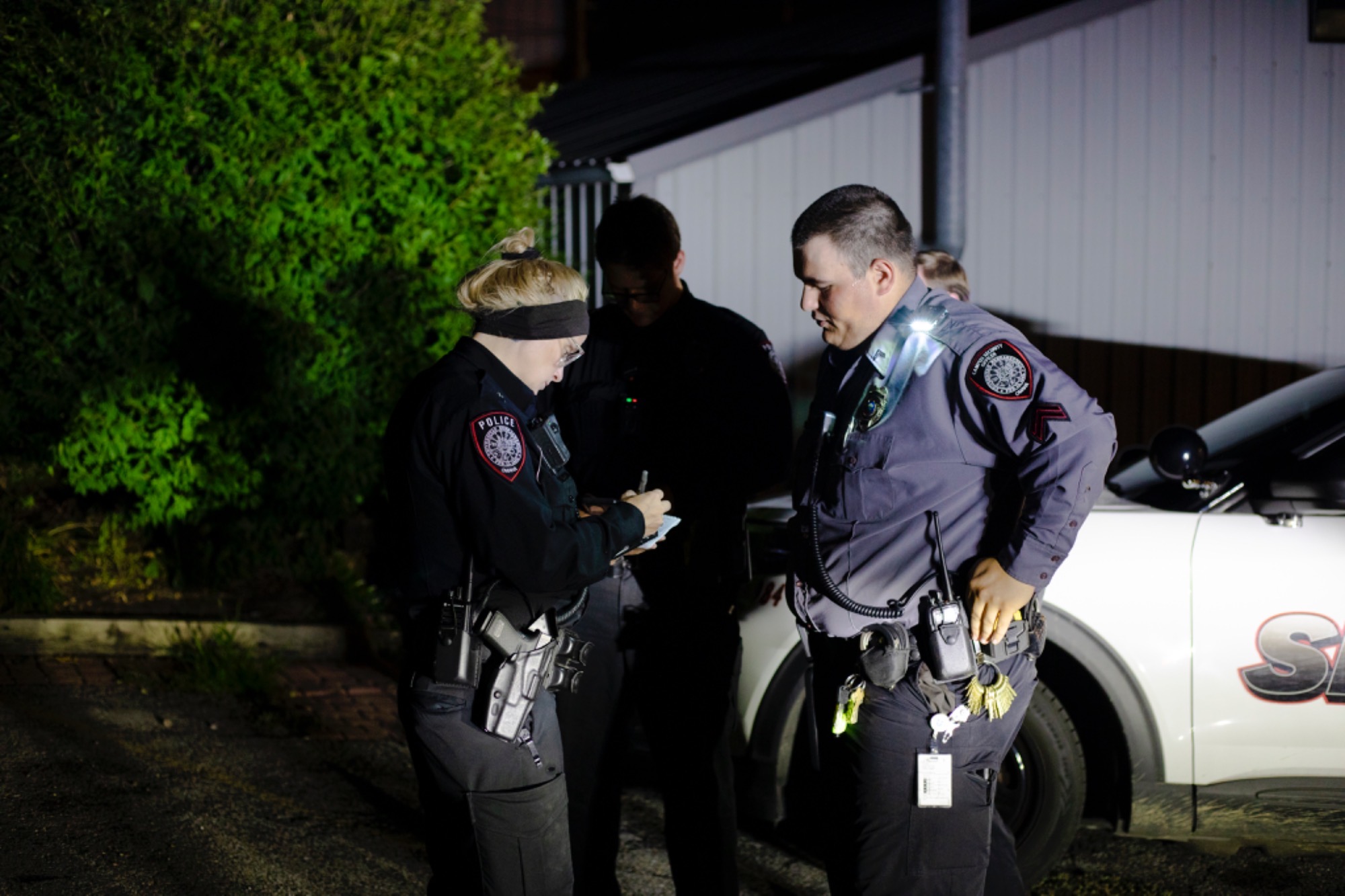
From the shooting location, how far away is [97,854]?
4.11 metres

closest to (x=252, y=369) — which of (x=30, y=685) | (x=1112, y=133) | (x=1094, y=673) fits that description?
(x=30, y=685)


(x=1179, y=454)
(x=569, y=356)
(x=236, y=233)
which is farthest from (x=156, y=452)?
(x=1179, y=454)

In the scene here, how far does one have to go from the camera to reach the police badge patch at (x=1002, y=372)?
2682 mm

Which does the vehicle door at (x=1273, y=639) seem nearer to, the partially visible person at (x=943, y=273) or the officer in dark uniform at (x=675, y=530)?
the partially visible person at (x=943, y=273)

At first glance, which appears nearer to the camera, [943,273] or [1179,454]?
→ [1179,454]

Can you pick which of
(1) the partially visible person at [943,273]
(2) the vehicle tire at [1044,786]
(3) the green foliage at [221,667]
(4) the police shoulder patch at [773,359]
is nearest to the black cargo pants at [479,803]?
(4) the police shoulder patch at [773,359]

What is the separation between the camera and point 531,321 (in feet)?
8.91

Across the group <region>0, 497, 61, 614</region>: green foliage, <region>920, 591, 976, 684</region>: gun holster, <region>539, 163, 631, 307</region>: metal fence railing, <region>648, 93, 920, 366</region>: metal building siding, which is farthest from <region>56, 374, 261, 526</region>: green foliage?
<region>920, 591, 976, 684</region>: gun holster

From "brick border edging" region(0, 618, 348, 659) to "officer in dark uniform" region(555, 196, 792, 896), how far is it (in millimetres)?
3332

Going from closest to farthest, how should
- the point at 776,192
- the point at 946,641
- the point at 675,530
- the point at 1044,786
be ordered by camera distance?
1. the point at 946,641
2. the point at 675,530
3. the point at 1044,786
4. the point at 776,192

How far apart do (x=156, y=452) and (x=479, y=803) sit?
475 cm

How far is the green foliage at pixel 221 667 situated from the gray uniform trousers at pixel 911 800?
3817 mm

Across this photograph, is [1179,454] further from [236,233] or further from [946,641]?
[236,233]

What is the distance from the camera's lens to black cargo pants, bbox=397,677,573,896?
2.58 m
